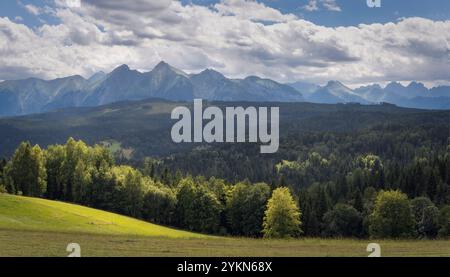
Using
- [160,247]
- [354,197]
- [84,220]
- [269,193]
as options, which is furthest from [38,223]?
[354,197]

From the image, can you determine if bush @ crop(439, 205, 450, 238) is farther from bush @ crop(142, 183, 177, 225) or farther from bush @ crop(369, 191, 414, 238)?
bush @ crop(142, 183, 177, 225)

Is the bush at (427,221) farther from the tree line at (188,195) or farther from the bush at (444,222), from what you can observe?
the tree line at (188,195)

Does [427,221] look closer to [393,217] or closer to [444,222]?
[444,222]

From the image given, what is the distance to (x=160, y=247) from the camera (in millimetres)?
35844

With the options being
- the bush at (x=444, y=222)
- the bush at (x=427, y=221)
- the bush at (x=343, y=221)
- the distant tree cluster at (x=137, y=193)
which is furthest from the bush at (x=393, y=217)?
the distant tree cluster at (x=137, y=193)

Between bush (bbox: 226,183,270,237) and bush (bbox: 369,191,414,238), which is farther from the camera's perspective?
bush (bbox: 226,183,270,237)

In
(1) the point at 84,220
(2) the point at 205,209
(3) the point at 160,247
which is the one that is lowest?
(2) the point at 205,209

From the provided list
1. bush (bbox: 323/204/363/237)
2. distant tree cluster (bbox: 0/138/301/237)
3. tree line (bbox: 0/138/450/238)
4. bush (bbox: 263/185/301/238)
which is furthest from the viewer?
distant tree cluster (bbox: 0/138/301/237)

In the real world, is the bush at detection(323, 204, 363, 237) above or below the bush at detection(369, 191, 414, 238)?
below

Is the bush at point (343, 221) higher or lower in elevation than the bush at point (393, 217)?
lower

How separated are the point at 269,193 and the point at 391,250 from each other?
9544cm

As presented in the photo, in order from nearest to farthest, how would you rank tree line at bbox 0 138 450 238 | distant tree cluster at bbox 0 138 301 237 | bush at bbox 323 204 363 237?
bush at bbox 323 204 363 237 < tree line at bbox 0 138 450 238 < distant tree cluster at bbox 0 138 301 237

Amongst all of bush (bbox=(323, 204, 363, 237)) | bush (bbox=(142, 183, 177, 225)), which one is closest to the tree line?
bush (bbox=(323, 204, 363, 237))
